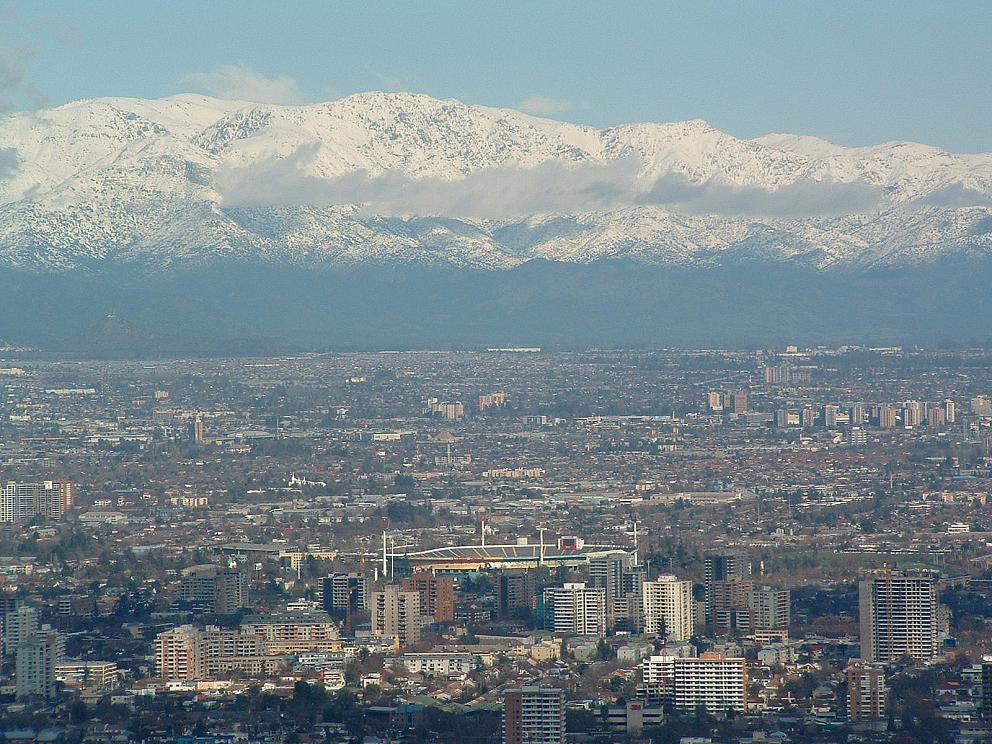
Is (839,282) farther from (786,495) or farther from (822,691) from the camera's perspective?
(822,691)

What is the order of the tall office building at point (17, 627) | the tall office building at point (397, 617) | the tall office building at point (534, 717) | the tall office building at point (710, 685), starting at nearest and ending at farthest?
1. the tall office building at point (534, 717)
2. the tall office building at point (710, 685)
3. the tall office building at point (17, 627)
4. the tall office building at point (397, 617)

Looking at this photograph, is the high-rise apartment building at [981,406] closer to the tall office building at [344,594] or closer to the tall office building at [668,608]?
the tall office building at [344,594]

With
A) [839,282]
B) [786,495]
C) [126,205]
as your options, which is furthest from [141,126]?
[786,495]

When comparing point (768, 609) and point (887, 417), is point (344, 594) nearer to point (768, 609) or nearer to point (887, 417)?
point (768, 609)

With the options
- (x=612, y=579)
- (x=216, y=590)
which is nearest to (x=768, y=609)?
(x=612, y=579)

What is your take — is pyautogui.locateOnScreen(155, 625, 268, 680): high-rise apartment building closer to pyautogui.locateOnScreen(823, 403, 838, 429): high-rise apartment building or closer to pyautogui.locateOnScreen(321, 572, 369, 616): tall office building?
pyautogui.locateOnScreen(321, 572, 369, 616): tall office building

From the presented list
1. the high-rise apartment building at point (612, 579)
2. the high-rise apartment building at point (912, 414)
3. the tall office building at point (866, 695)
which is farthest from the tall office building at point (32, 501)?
the high-rise apartment building at point (912, 414)

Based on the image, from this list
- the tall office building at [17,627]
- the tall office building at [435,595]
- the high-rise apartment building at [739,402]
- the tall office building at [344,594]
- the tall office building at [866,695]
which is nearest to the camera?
the tall office building at [866,695]
